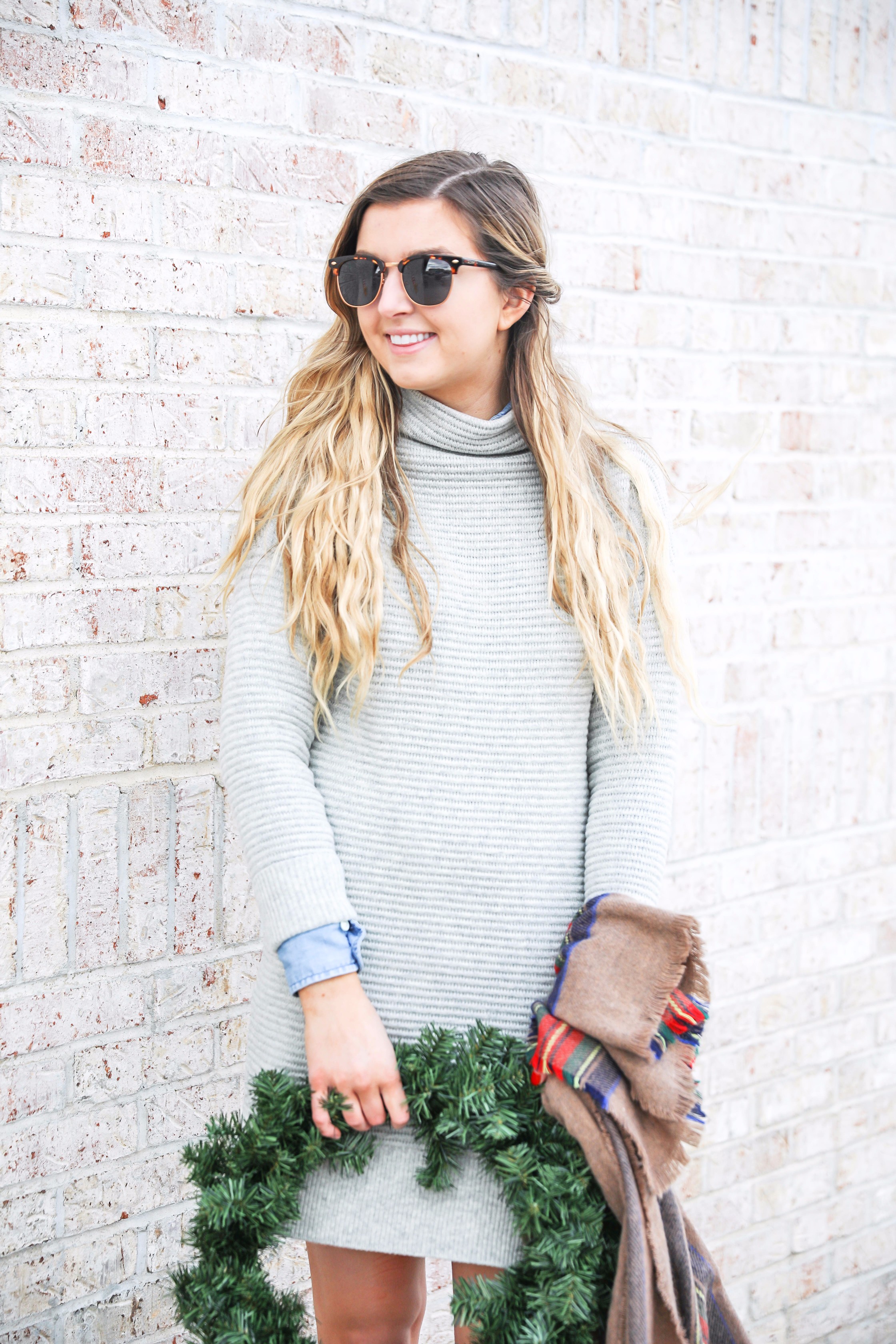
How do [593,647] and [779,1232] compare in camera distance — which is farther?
A: [779,1232]

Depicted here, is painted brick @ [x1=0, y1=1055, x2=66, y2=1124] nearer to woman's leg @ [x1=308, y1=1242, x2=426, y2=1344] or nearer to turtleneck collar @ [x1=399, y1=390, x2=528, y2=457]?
woman's leg @ [x1=308, y1=1242, x2=426, y2=1344]

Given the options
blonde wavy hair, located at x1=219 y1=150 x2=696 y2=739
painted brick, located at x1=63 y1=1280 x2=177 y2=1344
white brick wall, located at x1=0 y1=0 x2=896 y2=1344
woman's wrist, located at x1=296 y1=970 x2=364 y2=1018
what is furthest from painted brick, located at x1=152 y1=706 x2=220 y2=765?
painted brick, located at x1=63 y1=1280 x2=177 y2=1344

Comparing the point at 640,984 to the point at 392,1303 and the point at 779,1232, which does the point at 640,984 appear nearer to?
the point at 392,1303

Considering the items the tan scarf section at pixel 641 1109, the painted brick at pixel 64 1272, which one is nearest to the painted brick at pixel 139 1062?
the painted brick at pixel 64 1272

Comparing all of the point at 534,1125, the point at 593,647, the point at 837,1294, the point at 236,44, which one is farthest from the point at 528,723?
the point at 837,1294

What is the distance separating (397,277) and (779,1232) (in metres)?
2.43

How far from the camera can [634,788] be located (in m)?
1.52

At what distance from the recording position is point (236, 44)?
1790 mm

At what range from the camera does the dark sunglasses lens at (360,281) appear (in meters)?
1.44

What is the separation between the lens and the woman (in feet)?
4.54

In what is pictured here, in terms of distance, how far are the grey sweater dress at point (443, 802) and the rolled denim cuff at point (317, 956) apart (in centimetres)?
2

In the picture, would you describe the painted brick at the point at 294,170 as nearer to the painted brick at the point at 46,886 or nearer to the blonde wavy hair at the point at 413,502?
the blonde wavy hair at the point at 413,502

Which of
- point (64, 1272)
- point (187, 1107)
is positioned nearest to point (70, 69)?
point (187, 1107)

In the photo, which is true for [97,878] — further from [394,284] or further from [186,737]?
[394,284]
